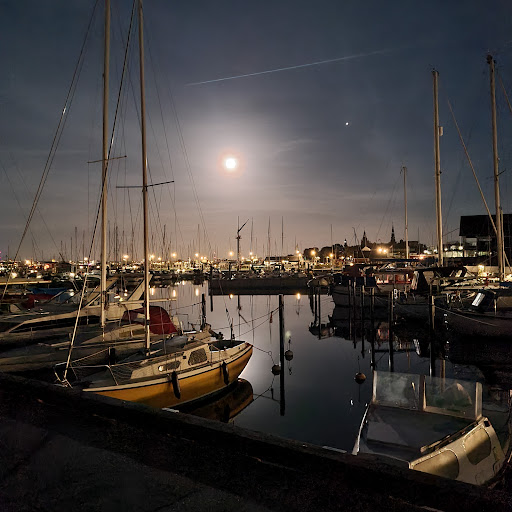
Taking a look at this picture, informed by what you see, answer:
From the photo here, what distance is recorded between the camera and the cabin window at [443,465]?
6633 millimetres

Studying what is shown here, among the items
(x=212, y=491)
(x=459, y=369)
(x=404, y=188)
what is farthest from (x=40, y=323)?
(x=404, y=188)

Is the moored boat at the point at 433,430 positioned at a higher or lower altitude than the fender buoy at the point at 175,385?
higher

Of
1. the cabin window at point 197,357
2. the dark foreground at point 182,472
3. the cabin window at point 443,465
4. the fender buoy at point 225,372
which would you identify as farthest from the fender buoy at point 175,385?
the cabin window at point 443,465

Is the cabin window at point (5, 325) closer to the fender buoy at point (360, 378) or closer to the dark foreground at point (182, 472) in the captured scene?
the dark foreground at point (182, 472)

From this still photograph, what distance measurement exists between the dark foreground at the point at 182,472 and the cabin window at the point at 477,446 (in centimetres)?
526

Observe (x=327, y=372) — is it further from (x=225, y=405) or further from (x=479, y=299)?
(x=479, y=299)

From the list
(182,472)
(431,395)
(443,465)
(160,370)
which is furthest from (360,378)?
(182,472)

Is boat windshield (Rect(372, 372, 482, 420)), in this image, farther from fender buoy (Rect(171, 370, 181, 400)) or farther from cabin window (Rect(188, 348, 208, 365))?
cabin window (Rect(188, 348, 208, 365))

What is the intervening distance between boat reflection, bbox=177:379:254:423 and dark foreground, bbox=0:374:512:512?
29.7 ft

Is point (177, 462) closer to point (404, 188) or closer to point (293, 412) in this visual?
point (293, 412)

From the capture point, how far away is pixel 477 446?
7484mm

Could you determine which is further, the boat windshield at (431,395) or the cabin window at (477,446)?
the boat windshield at (431,395)

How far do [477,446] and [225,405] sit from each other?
33.1ft

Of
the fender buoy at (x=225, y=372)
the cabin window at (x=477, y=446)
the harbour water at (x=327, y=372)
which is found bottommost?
the harbour water at (x=327, y=372)
